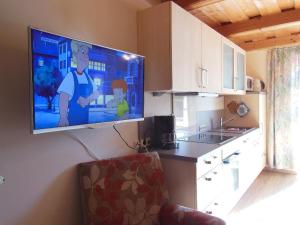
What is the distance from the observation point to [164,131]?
217 centimetres

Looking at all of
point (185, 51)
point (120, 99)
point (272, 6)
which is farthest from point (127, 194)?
point (272, 6)

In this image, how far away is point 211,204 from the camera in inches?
84.4

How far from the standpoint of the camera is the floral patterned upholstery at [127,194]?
1469 millimetres

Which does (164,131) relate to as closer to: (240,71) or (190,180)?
(190,180)

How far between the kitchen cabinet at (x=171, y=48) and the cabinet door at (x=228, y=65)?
73cm

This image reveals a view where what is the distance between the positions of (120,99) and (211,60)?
136 centimetres

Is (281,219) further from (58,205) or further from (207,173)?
(58,205)

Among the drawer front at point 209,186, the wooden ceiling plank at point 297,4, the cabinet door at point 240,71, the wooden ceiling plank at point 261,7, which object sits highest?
the wooden ceiling plank at point 297,4

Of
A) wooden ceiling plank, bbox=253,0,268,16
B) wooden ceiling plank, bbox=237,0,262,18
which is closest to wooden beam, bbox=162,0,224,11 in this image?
wooden ceiling plank, bbox=237,0,262,18

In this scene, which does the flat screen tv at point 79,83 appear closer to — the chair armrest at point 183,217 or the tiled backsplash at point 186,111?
the tiled backsplash at point 186,111

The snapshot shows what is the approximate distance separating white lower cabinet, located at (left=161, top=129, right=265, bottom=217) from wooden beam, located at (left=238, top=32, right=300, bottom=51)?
1.64 metres

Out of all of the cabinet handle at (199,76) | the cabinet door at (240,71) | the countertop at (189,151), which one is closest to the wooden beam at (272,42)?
the cabinet door at (240,71)

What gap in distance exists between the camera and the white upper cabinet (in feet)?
6.26

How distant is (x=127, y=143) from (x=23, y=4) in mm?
1240
